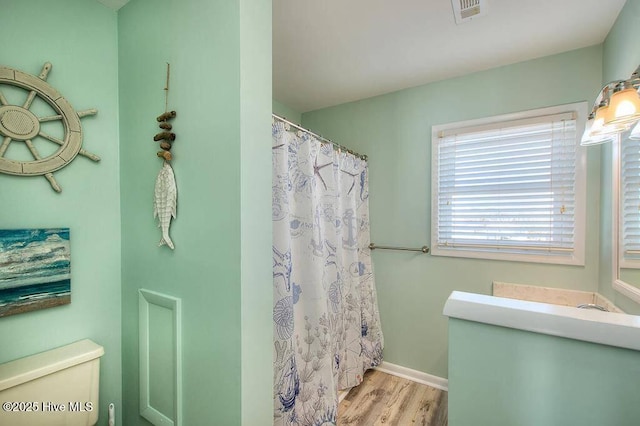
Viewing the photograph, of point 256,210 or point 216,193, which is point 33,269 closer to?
point 216,193

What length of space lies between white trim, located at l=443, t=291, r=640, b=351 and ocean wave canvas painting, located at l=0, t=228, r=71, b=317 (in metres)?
1.57

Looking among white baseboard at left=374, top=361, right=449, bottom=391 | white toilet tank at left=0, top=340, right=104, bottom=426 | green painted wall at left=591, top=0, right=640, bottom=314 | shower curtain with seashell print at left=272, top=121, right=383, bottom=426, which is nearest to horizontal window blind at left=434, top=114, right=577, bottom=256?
green painted wall at left=591, top=0, right=640, bottom=314

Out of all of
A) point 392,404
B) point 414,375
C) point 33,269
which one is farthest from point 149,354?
point 414,375

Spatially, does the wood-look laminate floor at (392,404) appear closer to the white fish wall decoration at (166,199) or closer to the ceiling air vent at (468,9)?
the white fish wall decoration at (166,199)

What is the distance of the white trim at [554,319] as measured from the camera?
0.73 m

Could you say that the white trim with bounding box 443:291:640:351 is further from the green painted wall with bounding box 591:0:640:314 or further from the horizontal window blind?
the horizontal window blind

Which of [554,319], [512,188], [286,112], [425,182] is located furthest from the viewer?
[286,112]

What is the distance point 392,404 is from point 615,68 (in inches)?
94.9

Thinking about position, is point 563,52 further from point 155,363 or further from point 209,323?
point 155,363

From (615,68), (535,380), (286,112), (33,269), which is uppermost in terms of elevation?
(286,112)

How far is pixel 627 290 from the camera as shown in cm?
117

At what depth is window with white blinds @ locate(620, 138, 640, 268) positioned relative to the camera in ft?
3.68

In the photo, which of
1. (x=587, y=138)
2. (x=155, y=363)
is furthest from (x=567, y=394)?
(x=155, y=363)

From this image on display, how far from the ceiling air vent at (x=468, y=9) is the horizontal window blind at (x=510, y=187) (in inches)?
30.9
